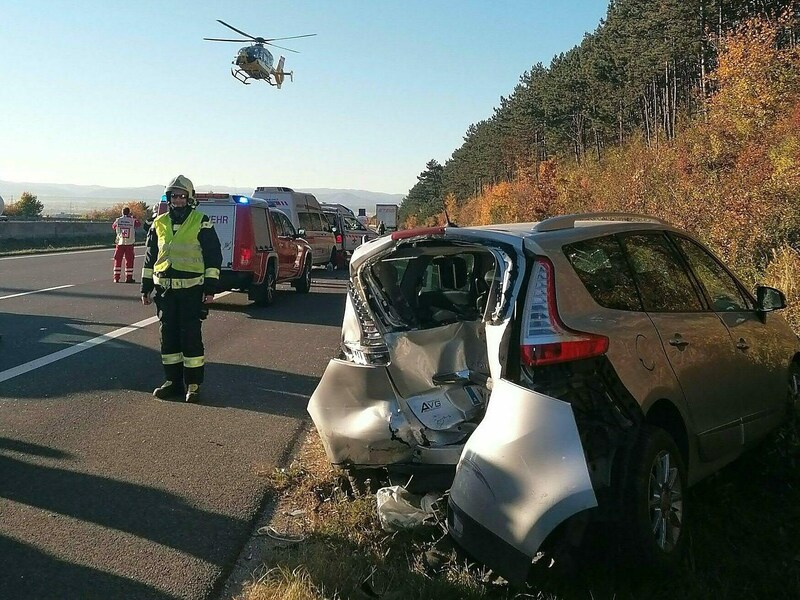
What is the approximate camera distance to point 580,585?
3686mm

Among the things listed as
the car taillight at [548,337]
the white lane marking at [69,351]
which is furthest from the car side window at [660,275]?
the white lane marking at [69,351]

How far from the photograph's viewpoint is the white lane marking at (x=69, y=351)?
8.45m

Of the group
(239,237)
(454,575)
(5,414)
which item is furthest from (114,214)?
(454,575)

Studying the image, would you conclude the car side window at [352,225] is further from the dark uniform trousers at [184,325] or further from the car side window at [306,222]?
the dark uniform trousers at [184,325]

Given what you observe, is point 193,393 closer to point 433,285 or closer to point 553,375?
point 433,285

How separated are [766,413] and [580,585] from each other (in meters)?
2.25

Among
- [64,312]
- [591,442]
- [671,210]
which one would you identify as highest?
[671,210]

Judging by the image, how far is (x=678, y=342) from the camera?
426cm

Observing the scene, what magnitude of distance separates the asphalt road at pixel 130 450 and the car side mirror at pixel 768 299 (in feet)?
11.3

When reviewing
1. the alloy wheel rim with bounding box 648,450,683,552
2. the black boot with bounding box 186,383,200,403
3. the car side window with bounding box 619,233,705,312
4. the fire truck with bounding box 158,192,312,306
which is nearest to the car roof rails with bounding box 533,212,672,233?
A: the car side window with bounding box 619,233,705,312

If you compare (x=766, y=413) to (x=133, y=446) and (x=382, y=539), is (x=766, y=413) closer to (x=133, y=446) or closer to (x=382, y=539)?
(x=382, y=539)

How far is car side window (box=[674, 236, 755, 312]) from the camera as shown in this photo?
5.02 meters

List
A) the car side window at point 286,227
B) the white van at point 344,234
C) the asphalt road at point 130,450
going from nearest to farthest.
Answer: the asphalt road at point 130,450
the car side window at point 286,227
the white van at point 344,234

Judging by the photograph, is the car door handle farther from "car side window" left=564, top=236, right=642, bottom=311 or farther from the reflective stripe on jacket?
the reflective stripe on jacket
